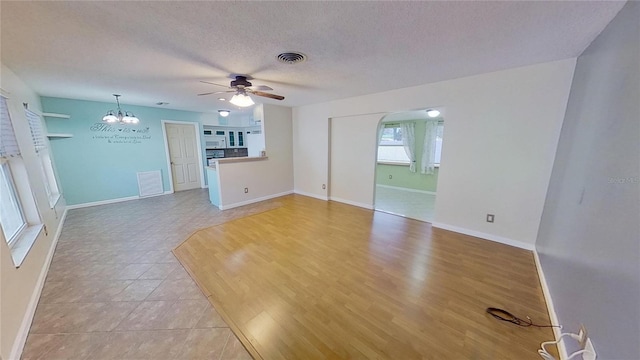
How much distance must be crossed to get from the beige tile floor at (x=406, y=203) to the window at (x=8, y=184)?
4975mm

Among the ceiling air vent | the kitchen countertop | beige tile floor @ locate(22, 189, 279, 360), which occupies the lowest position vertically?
beige tile floor @ locate(22, 189, 279, 360)

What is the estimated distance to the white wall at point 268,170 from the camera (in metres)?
4.60

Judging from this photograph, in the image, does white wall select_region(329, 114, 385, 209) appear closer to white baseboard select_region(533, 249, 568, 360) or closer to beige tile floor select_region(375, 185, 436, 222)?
beige tile floor select_region(375, 185, 436, 222)

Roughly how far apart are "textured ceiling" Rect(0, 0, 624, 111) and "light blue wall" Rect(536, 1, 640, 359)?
0.37 metres

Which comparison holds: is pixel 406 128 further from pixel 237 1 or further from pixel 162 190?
pixel 162 190

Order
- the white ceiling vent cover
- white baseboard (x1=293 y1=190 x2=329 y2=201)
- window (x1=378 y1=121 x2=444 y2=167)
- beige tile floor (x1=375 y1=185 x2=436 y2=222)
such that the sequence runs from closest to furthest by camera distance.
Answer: beige tile floor (x1=375 y1=185 x2=436 y2=222) < white baseboard (x1=293 y1=190 x2=329 y2=201) < the white ceiling vent cover < window (x1=378 y1=121 x2=444 y2=167)

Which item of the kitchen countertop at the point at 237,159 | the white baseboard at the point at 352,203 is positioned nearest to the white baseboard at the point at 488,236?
the white baseboard at the point at 352,203

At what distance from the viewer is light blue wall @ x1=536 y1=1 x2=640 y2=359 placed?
0.97m

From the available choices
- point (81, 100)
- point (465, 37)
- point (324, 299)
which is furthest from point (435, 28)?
point (81, 100)

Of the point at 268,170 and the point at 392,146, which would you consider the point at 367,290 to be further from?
the point at 392,146

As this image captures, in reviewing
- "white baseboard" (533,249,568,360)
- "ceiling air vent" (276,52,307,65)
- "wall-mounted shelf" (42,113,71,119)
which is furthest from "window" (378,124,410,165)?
"wall-mounted shelf" (42,113,71,119)

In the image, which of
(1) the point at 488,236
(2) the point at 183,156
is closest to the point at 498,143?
(1) the point at 488,236

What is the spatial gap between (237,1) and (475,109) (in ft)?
10.3

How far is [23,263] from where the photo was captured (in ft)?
5.92
